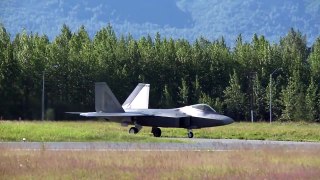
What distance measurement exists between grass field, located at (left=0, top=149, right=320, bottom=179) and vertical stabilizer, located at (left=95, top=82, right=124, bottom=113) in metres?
17.4

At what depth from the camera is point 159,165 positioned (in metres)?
16.3

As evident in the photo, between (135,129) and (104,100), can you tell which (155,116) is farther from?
(104,100)

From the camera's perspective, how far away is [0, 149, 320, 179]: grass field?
1430cm

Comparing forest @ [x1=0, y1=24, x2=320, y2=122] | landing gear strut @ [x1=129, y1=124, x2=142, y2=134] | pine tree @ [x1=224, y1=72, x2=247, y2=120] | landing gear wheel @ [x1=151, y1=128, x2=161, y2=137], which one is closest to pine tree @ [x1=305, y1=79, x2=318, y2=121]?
forest @ [x1=0, y1=24, x2=320, y2=122]

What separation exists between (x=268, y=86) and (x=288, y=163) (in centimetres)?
6242

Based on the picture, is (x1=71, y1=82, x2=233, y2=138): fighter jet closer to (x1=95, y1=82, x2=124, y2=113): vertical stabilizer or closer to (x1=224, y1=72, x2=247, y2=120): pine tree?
(x1=95, y1=82, x2=124, y2=113): vertical stabilizer

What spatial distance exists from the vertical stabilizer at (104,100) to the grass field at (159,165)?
17.4 m

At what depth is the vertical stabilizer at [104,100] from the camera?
37438 millimetres

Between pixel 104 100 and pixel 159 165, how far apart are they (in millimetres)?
22082

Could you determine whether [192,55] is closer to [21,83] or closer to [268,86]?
[268,86]

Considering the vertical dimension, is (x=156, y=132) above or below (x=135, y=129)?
below

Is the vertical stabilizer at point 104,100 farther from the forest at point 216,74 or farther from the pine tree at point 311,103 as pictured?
the pine tree at point 311,103

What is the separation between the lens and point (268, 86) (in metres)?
79.0

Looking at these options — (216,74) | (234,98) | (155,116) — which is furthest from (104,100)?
(216,74)
